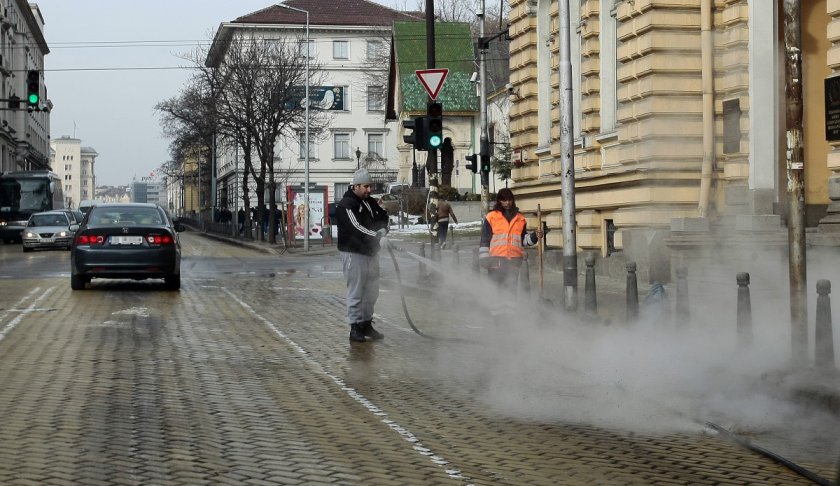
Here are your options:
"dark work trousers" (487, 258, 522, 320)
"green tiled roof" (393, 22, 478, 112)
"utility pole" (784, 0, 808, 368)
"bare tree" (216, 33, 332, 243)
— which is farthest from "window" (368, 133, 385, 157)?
"utility pole" (784, 0, 808, 368)

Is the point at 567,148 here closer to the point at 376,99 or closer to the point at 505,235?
the point at 505,235

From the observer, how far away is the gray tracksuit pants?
13.0 metres

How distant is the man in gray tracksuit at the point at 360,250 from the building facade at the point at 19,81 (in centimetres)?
7331

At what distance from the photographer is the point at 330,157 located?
93062 millimetres

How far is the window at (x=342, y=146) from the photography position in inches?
3679

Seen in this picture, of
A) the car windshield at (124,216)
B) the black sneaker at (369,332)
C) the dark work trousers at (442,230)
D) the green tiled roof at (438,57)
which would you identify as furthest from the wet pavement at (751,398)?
the green tiled roof at (438,57)

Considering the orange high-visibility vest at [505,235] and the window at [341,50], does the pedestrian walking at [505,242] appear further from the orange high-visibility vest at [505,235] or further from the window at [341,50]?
the window at [341,50]

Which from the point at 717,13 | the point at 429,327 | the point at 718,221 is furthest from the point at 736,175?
the point at 429,327

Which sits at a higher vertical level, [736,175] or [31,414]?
[736,175]

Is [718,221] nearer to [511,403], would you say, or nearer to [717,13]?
[717,13]

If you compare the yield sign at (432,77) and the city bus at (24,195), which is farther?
the city bus at (24,195)

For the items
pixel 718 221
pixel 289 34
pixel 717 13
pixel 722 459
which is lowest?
pixel 722 459

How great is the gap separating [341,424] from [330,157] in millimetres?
85825

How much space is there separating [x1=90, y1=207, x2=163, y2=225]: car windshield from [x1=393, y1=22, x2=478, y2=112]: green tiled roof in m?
50.6
